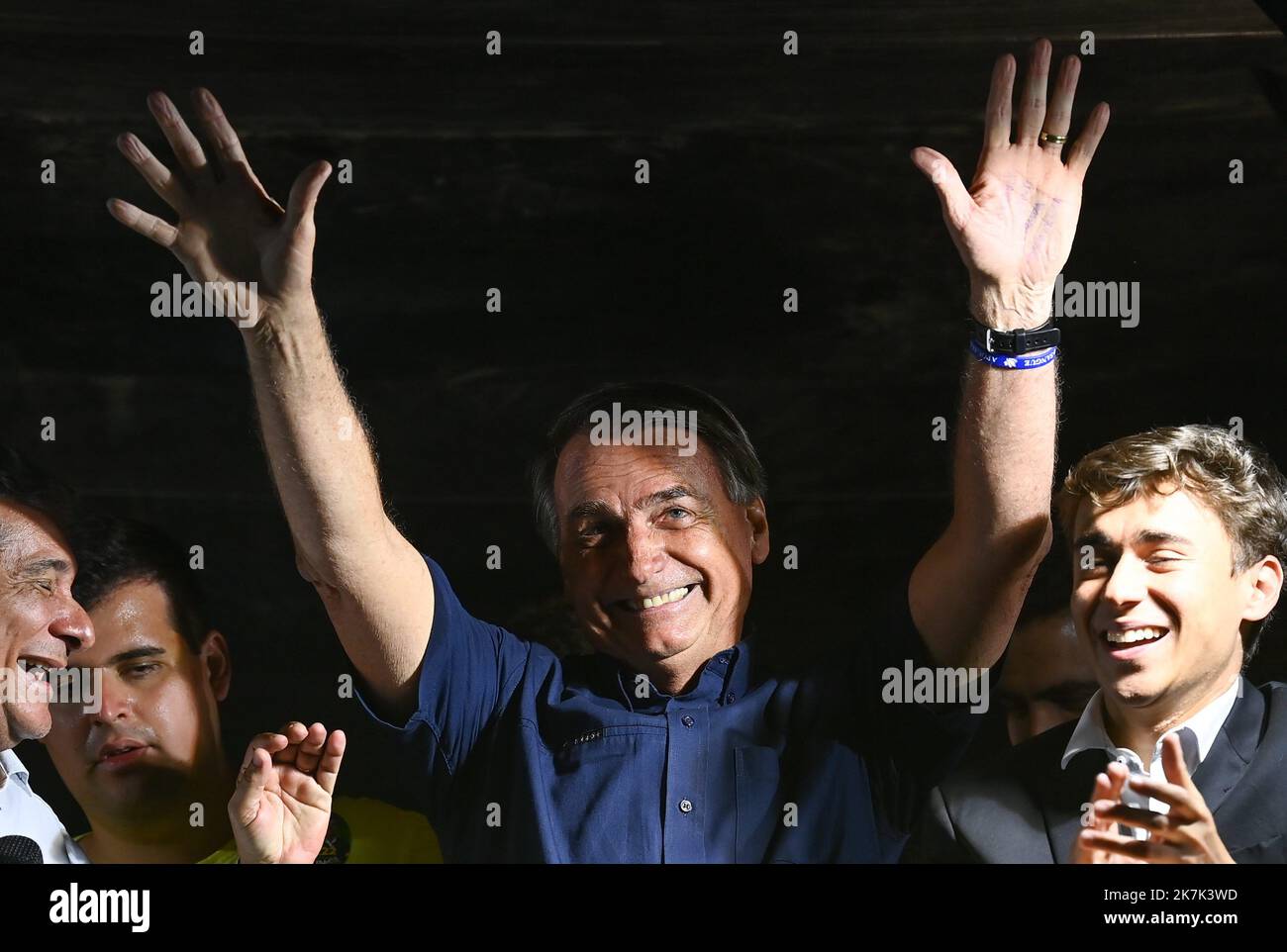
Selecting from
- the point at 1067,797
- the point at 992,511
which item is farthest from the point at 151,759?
the point at 1067,797

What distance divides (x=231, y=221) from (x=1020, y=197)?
1943 millimetres

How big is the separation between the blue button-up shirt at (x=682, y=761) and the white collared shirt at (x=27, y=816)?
0.97m

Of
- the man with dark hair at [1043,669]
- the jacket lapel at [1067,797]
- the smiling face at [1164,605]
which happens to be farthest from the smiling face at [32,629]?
the smiling face at [1164,605]

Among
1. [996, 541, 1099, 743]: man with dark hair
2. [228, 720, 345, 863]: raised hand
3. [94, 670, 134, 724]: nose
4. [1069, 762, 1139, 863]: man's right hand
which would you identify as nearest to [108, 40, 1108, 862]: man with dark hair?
[996, 541, 1099, 743]: man with dark hair

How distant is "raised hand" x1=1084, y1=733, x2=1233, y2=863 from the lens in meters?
3.97

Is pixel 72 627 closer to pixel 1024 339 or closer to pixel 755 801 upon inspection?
pixel 755 801

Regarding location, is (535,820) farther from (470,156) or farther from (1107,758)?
(470,156)

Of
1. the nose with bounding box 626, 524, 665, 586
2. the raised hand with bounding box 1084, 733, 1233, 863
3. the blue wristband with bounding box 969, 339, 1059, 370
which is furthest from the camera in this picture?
the nose with bounding box 626, 524, 665, 586

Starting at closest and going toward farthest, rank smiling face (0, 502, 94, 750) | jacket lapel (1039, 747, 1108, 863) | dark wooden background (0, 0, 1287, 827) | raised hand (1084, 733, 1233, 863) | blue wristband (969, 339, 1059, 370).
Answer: raised hand (1084, 733, 1233, 863) < blue wristband (969, 339, 1059, 370) < jacket lapel (1039, 747, 1108, 863) < smiling face (0, 502, 94, 750) < dark wooden background (0, 0, 1287, 827)

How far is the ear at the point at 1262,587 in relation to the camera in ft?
13.8

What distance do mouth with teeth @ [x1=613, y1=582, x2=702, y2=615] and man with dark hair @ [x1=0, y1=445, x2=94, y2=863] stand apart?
1442 mm

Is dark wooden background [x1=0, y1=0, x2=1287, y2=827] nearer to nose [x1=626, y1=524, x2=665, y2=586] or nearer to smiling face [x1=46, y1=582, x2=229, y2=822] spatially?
smiling face [x1=46, y1=582, x2=229, y2=822]
